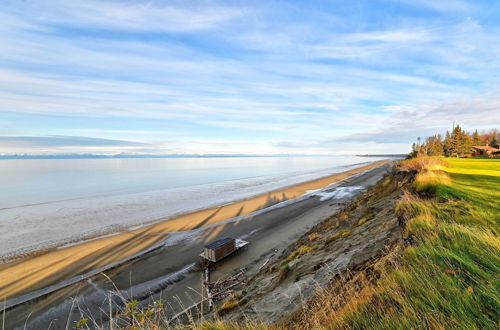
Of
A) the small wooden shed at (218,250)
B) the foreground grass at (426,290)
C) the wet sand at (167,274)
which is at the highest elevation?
the foreground grass at (426,290)

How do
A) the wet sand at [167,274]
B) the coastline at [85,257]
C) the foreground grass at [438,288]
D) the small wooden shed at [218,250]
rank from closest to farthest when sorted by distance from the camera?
the foreground grass at [438,288] → the wet sand at [167,274] → the coastline at [85,257] → the small wooden shed at [218,250]

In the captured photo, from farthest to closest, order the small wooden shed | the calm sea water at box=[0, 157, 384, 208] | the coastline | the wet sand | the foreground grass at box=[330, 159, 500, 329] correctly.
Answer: the calm sea water at box=[0, 157, 384, 208], the small wooden shed, the coastline, the wet sand, the foreground grass at box=[330, 159, 500, 329]

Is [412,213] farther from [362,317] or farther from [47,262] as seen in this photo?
[47,262]

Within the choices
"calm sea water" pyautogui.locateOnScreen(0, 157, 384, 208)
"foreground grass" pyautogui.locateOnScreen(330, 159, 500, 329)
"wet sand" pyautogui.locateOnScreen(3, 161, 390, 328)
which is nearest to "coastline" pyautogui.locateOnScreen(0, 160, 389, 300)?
"wet sand" pyautogui.locateOnScreen(3, 161, 390, 328)

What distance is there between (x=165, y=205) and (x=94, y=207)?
9.21m

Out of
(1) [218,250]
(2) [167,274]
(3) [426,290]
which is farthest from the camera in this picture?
(1) [218,250]

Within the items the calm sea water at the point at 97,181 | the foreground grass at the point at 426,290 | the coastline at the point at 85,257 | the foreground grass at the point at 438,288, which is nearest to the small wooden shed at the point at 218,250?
the coastline at the point at 85,257

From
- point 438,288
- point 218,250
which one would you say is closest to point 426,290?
point 438,288

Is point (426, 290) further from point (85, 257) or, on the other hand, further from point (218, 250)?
point (85, 257)

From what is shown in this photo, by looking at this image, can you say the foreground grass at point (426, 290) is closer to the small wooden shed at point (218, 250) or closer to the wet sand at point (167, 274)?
the wet sand at point (167, 274)

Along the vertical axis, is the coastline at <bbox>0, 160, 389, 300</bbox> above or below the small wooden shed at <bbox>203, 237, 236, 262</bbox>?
below

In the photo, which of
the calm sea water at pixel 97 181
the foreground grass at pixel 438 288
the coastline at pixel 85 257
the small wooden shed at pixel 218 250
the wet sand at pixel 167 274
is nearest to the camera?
the foreground grass at pixel 438 288

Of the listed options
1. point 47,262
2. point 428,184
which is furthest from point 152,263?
point 428,184

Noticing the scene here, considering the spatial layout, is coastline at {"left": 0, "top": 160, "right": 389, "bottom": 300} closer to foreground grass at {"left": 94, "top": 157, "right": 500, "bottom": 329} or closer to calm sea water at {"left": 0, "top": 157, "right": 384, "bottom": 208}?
foreground grass at {"left": 94, "top": 157, "right": 500, "bottom": 329}
